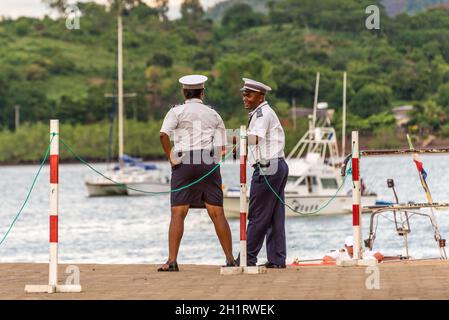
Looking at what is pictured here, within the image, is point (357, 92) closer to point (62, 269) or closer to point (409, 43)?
point (409, 43)

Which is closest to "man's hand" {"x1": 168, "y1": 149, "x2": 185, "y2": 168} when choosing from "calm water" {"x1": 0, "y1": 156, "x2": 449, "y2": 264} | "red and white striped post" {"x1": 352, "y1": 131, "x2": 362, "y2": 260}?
"red and white striped post" {"x1": 352, "y1": 131, "x2": 362, "y2": 260}

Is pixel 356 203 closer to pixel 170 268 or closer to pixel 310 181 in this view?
pixel 170 268

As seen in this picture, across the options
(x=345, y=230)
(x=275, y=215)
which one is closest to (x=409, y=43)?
(x=345, y=230)

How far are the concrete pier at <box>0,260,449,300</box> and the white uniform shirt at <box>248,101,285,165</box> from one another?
122 centimetres

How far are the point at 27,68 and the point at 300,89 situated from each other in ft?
141

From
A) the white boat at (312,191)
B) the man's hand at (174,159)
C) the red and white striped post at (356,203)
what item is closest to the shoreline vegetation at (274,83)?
the white boat at (312,191)

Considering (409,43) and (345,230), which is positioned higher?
(409,43)

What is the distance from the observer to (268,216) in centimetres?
1540

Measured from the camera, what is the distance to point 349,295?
11758 millimetres

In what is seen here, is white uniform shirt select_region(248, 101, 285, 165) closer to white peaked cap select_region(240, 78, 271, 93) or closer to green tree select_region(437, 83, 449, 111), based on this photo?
white peaked cap select_region(240, 78, 271, 93)

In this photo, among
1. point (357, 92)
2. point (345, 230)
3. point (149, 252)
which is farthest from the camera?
point (357, 92)

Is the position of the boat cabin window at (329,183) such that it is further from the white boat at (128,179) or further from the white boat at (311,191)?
the white boat at (128,179)

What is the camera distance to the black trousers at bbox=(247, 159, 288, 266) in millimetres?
15375

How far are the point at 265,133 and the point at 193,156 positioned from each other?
0.79 meters
